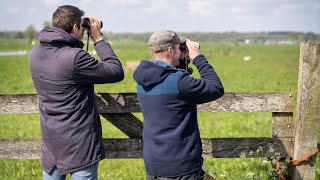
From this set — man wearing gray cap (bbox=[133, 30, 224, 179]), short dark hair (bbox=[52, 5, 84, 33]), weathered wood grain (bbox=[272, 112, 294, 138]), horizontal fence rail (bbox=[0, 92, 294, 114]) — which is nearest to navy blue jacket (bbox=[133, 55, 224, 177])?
man wearing gray cap (bbox=[133, 30, 224, 179])

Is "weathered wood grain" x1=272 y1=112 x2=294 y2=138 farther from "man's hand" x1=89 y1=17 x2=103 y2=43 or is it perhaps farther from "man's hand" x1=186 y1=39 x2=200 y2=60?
"man's hand" x1=89 y1=17 x2=103 y2=43

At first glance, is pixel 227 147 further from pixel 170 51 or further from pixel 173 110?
pixel 170 51

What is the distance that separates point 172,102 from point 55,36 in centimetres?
107

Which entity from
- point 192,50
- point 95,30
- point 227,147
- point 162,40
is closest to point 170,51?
point 162,40

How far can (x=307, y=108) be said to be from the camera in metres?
4.43

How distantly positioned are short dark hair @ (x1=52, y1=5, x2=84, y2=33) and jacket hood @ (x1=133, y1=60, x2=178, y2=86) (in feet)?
2.17

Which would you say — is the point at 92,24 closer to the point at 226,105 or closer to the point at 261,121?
the point at 226,105

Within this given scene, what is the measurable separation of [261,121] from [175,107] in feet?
30.6

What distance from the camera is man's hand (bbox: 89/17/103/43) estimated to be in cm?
354

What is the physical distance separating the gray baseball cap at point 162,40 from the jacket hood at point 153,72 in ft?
0.38

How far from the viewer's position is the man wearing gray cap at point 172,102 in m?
3.22

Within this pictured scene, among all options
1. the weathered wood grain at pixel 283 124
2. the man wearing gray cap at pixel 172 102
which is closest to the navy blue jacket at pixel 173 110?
the man wearing gray cap at pixel 172 102

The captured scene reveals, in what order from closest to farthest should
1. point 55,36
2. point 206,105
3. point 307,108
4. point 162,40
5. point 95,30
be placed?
1. point 162,40
2. point 55,36
3. point 95,30
4. point 307,108
5. point 206,105

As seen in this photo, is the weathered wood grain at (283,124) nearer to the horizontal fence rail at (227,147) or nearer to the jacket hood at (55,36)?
the horizontal fence rail at (227,147)
